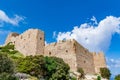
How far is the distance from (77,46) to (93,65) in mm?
8189

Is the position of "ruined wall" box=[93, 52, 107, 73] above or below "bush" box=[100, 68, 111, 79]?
above

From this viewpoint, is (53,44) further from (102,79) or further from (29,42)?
(102,79)

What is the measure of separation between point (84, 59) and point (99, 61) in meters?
6.05

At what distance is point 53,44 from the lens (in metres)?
67.1

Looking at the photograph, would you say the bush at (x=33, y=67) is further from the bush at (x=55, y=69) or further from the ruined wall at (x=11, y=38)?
the ruined wall at (x=11, y=38)

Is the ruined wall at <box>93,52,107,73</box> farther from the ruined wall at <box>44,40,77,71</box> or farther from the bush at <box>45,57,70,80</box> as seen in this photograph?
the bush at <box>45,57,70,80</box>

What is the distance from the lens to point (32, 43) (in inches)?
2704

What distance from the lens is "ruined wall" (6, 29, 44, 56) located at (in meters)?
67.7

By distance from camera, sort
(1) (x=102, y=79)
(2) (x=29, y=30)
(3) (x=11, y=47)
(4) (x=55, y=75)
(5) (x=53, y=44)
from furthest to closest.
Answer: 1. (3) (x=11, y=47)
2. (2) (x=29, y=30)
3. (5) (x=53, y=44)
4. (1) (x=102, y=79)
5. (4) (x=55, y=75)

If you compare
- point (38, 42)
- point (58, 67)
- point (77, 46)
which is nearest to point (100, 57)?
point (77, 46)

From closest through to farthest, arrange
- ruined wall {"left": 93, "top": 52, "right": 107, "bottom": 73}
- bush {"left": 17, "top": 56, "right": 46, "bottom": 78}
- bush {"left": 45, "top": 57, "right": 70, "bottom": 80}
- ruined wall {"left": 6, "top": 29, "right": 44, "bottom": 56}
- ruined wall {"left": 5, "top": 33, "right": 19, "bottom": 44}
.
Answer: bush {"left": 45, "top": 57, "right": 70, "bottom": 80} → bush {"left": 17, "top": 56, "right": 46, "bottom": 78} → ruined wall {"left": 6, "top": 29, "right": 44, "bottom": 56} → ruined wall {"left": 93, "top": 52, "right": 107, "bottom": 73} → ruined wall {"left": 5, "top": 33, "right": 19, "bottom": 44}

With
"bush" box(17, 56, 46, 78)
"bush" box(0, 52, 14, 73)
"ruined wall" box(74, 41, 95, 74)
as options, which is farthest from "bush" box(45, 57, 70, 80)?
"ruined wall" box(74, 41, 95, 74)

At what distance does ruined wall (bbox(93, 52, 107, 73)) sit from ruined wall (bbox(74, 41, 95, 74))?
1.38m

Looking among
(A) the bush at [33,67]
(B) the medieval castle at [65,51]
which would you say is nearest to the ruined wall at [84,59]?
(B) the medieval castle at [65,51]
